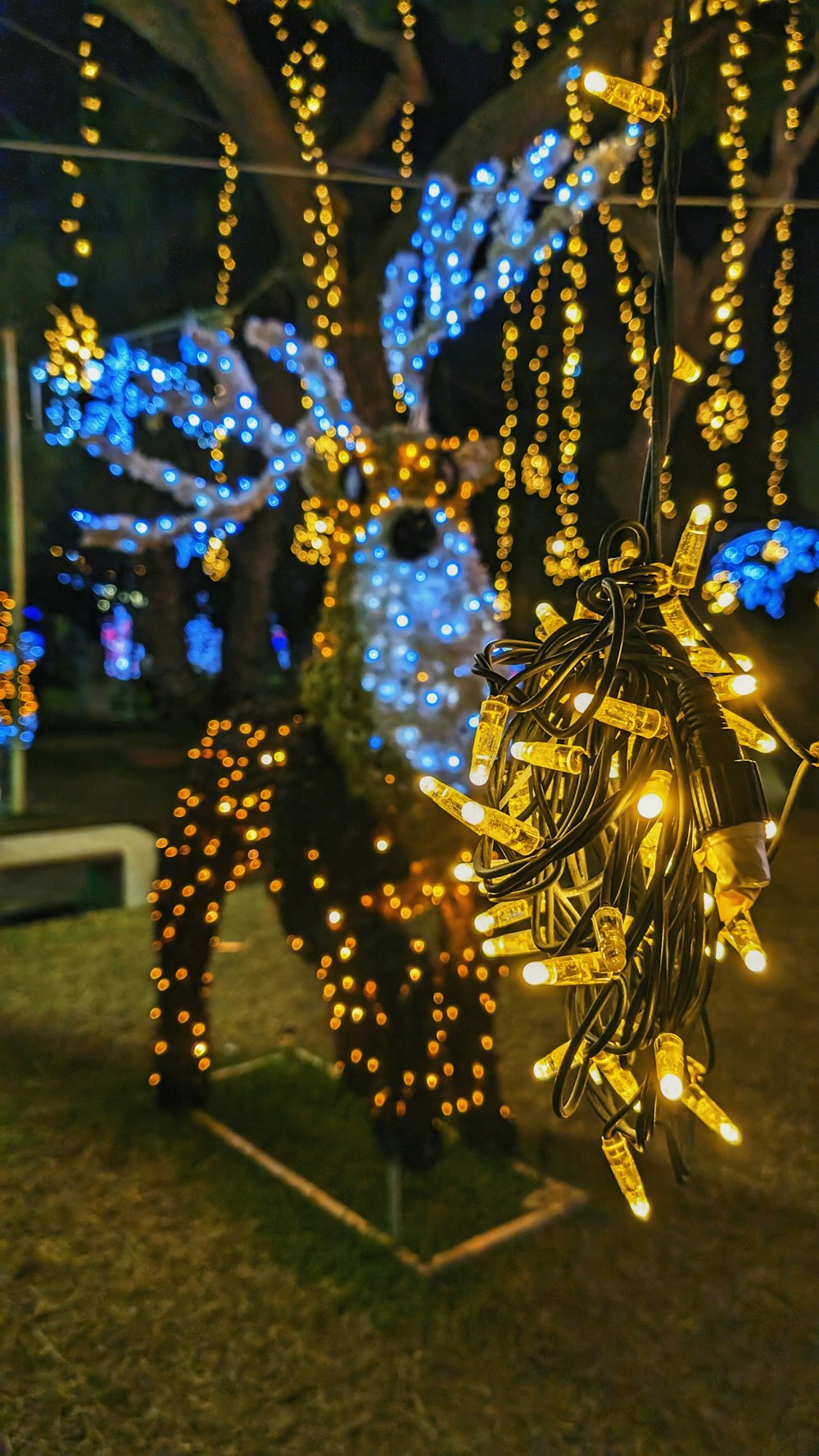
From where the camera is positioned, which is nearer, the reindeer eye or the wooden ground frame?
the wooden ground frame

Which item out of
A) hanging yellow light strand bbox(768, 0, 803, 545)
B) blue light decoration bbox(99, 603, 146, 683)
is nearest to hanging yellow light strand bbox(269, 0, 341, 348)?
hanging yellow light strand bbox(768, 0, 803, 545)

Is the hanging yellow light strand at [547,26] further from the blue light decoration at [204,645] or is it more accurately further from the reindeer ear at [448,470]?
the blue light decoration at [204,645]

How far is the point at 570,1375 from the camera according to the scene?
101 inches

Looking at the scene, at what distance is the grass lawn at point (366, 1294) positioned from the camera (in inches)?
95.0

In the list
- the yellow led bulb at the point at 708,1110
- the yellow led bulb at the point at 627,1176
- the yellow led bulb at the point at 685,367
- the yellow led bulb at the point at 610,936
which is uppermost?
the yellow led bulb at the point at 685,367

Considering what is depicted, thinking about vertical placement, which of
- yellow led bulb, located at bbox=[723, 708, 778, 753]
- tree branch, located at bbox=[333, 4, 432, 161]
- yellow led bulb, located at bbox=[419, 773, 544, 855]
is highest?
tree branch, located at bbox=[333, 4, 432, 161]

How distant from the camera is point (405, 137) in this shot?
4.87 m

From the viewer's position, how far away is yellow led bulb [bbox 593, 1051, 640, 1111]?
950 mm

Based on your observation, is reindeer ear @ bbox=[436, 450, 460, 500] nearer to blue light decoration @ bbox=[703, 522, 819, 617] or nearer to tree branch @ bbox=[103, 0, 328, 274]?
tree branch @ bbox=[103, 0, 328, 274]

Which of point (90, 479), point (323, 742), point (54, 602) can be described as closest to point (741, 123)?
point (323, 742)

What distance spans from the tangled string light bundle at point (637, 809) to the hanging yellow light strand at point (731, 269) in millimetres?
1301

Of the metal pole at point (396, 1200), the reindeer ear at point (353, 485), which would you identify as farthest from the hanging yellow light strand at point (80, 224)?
the metal pole at point (396, 1200)

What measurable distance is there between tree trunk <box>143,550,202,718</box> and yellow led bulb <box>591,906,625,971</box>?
11504 mm

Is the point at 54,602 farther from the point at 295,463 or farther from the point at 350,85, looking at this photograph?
the point at 295,463
